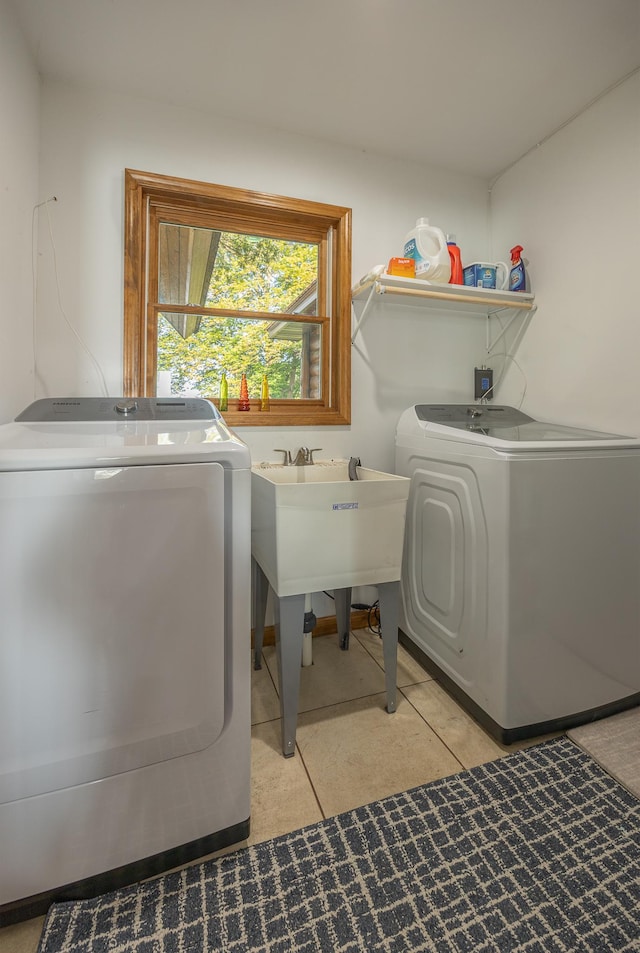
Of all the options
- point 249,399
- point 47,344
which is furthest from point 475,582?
point 47,344

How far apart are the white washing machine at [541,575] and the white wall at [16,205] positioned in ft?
5.23

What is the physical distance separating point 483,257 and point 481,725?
2.36 meters

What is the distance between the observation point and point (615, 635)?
1.45 meters

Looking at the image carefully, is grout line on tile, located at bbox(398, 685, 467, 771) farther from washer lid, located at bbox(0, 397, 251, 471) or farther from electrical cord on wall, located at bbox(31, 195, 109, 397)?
electrical cord on wall, located at bbox(31, 195, 109, 397)

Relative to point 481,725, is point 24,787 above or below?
above

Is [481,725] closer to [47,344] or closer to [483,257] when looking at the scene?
[47,344]

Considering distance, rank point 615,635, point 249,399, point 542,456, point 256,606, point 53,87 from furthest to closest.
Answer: point 249,399 → point 256,606 → point 53,87 → point 615,635 → point 542,456

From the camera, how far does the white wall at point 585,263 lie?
1649 mm

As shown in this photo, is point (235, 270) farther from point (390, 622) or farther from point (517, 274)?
point (390, 622)

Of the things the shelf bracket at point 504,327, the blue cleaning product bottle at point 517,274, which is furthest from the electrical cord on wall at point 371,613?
the blue cleaning product bottle at point 517,274

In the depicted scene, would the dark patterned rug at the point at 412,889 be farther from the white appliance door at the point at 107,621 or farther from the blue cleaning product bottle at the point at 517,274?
the blue cleaning product bottle at the point at 517,274

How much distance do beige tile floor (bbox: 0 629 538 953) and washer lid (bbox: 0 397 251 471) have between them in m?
0.99

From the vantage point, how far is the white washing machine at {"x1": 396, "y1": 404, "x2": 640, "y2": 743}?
1.31 metres

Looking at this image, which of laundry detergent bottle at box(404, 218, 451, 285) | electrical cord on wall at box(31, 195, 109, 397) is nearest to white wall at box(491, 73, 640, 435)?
laundry detergent bottle at box(404, 218, 451, 285)
